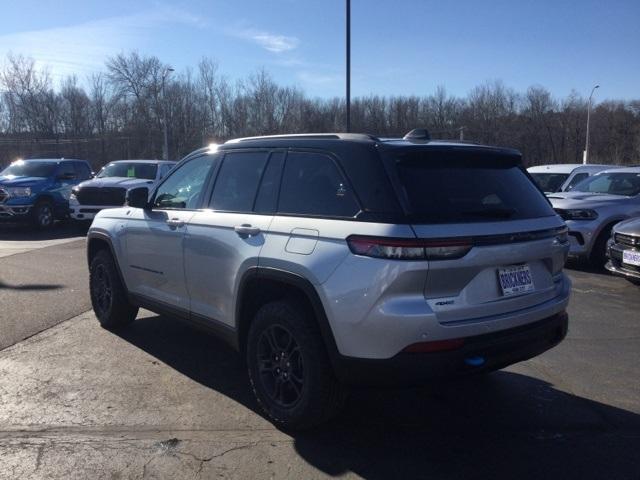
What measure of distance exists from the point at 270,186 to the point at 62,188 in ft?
46.2

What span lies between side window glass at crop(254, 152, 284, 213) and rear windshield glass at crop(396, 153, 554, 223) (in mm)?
1006

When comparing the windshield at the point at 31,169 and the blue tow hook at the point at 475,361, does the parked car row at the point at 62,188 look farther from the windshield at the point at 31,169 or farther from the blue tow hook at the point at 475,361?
the blue tow hook at the point at 475,361

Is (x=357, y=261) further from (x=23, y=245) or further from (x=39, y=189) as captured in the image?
(x=39, y=189)

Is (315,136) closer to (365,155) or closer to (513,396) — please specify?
(365,155)

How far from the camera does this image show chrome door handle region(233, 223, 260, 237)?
13.0ft

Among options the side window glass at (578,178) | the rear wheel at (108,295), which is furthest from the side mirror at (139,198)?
the side window glass at (578,178)

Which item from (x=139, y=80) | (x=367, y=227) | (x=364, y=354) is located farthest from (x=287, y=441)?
(x=139, y=80)

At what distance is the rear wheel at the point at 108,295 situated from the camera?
589cm

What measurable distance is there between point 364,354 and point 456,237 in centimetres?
82

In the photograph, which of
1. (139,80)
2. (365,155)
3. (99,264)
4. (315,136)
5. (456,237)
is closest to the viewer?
(456,237)

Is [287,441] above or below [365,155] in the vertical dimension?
below

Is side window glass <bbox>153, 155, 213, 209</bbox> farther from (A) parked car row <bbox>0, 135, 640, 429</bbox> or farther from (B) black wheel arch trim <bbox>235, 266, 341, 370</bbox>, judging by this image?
(B) black wheel arch trim <bbox>235, 266, 341, 370</bbox>

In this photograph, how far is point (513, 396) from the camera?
4484mm

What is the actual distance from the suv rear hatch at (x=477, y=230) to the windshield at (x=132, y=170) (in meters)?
13.3
